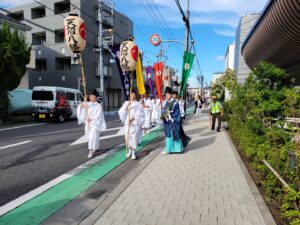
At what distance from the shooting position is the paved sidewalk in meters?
3.56

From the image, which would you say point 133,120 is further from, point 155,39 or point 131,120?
point 155,39

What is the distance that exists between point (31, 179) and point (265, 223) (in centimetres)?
440

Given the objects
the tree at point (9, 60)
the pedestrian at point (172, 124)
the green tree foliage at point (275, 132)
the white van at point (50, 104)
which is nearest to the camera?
the green tree foliage at point (275, 132)

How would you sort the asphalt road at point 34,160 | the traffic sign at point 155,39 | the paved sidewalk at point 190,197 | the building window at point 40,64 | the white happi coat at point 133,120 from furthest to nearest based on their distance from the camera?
the building window at point 40,64, the traffic sign at point 155,39, the white happi coat at point 133,120, the asphalt road at point 34,160, the paved sidewalk at point 190,197

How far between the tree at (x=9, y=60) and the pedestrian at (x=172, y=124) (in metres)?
10.6

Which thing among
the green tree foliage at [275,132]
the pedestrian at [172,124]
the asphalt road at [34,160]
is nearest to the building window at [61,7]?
the asphalt road at [34,160]

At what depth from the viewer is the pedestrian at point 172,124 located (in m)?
7.25

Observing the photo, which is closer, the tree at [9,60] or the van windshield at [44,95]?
the tree at [9,60]

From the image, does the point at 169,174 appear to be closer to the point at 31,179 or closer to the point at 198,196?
the point at 198,196

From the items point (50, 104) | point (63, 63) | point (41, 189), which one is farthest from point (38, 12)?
point (41, 189)

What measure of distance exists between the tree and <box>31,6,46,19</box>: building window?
17.2 meters

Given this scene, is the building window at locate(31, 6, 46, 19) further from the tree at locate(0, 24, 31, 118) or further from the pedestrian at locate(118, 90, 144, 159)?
the pedestrian at locate(118, 90, 144, 159)

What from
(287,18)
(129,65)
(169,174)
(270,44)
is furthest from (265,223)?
(129,65)

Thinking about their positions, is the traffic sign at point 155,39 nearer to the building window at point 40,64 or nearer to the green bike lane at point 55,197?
the green bike lane at point 55,197
